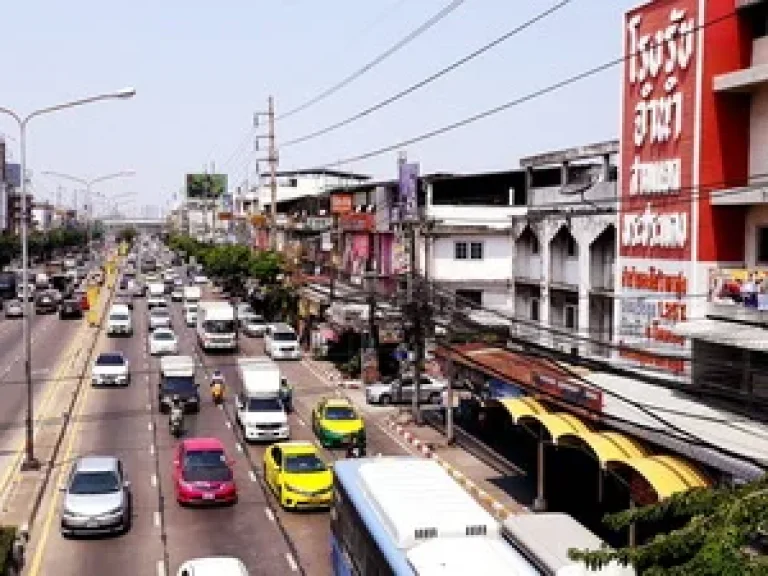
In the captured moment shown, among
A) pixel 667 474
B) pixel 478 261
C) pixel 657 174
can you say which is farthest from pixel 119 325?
pixel 667 474

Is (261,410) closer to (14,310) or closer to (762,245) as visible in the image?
(762,245)

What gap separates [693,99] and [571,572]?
49.4 feet

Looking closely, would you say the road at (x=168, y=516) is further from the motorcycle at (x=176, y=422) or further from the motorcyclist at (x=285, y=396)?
the motorcyclist at (x=285, y=396)

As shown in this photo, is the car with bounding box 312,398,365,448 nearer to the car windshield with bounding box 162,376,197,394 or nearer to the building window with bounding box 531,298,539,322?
the car windshield with bounding box 162,376,197,394

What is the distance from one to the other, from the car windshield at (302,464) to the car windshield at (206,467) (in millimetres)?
1542

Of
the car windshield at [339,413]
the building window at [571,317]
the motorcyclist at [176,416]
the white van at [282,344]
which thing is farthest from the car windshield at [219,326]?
the building window at [571,317]

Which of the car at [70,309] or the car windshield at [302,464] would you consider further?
the car at [70,309]

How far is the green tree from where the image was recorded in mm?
6387

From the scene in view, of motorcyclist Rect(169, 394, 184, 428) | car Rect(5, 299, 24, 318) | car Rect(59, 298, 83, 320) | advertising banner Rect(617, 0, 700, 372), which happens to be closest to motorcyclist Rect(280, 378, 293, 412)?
motorcyclist Rect(169, 394, 184, 428)

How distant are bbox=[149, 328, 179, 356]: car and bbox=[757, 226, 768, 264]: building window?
36.5 m

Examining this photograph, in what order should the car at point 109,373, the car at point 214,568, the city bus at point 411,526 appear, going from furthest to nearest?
the car at point 109,373
the car at point 214,568
the city bus at point 411,526

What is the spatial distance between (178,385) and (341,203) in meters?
28.5

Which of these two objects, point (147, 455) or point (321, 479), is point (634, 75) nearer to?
point (321, 479)

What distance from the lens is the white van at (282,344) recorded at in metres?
53.6
